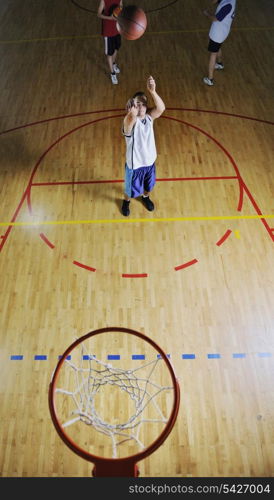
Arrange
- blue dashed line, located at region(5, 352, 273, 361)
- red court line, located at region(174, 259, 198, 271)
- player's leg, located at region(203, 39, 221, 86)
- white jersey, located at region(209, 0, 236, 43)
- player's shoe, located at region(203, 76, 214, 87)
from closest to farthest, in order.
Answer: blue dashed line, located at region(5, 352, 273, 361) → red court line, located at region(174, 259, 198, 271) → white jersey, located at region(209, 0, 236, 43) → player's leg, located at region(203, 39, 221, 86) → player's shoe, located at region(203, 76, 214, 87)

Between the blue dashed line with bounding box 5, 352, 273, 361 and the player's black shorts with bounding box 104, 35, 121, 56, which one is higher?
the player's black shorts with bounding box 104, 35, 121, 56

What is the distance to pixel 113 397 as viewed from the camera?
3.73m

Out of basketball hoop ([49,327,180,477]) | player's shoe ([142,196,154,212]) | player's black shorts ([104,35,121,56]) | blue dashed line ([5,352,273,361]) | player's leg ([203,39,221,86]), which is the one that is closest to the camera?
basketball hoop ([49,327,180,477])

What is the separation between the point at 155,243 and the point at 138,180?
2.51 feet

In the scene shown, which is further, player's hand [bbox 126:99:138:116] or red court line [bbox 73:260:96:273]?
red court line [bbox 73:260:96:273]

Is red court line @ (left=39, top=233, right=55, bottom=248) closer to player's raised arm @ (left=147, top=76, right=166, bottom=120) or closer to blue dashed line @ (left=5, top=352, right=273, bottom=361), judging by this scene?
blue dashed line @ (left=5, top=352, right=273, bottom=361)

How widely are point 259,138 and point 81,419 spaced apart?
463 cm

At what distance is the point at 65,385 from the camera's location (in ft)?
12.5

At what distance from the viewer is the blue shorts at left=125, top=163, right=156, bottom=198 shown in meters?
4.65

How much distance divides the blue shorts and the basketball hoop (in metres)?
1.72

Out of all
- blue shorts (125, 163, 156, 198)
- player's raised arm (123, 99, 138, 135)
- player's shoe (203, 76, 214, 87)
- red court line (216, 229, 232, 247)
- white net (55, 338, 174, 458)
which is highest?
player's raised arm (123, 99, 138, 135)

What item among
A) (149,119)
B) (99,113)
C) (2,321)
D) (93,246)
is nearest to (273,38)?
(99,113)

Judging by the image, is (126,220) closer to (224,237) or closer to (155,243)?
(155,243)

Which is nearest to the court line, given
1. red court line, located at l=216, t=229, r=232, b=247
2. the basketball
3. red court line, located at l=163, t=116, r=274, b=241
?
red court line, located at l=216, t=229, r=232, b=247
